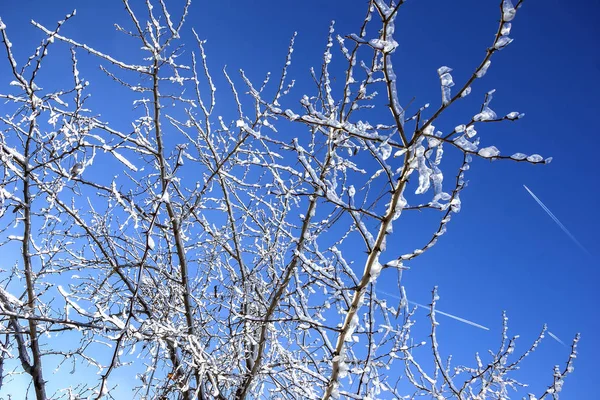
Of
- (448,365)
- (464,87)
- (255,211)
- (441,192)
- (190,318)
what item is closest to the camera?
(464,87)

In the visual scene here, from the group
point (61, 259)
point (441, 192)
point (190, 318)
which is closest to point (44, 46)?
point (61, 259)

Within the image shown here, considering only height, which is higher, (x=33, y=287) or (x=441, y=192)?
(x=33, y=287)

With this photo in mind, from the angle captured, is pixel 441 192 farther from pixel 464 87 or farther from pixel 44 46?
pixel 44 46

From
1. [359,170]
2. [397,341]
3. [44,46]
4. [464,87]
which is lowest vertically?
[464,87]

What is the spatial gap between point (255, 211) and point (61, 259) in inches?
81.9

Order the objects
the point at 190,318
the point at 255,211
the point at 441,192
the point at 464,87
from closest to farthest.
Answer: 1. the point at 464,87
2. the point at 441,192
3. the point at 190,318
4. the point at 255,211

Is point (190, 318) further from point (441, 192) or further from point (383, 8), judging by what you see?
point (383, 8)

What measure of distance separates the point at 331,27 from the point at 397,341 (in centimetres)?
283

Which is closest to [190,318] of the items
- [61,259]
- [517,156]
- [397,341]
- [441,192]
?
[61,259]

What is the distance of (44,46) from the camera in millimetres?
3369

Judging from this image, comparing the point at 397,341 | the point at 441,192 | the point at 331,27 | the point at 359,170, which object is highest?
the point at 331,27

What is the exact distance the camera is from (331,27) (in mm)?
4047

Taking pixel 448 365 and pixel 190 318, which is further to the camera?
pixel 448 365

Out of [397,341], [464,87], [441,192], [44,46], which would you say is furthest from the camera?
[397,341]
